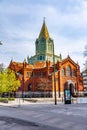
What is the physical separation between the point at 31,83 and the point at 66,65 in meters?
12.7

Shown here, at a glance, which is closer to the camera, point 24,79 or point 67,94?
point 67,94

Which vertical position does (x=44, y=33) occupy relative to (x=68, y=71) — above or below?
above

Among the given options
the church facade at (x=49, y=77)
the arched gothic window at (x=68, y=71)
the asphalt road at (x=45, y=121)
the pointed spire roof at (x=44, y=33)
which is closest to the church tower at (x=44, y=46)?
the pointed spire roof at (x=44, y=33)

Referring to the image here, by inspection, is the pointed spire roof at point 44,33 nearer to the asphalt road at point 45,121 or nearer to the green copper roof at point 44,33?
the green copper roof at point 44,33

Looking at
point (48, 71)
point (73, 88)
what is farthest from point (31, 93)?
point (73, 88)

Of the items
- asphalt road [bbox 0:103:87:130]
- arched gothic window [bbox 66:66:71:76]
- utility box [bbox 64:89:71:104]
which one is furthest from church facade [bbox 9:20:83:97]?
asphalt road [bbox 0:103:87:130]

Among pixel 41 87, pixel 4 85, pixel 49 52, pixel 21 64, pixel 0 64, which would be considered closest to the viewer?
Answer: pixel 4 85

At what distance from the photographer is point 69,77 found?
3282 inches

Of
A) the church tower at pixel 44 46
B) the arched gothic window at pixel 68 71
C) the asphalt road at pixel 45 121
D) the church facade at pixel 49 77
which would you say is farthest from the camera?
the church tower at pixel 44 46

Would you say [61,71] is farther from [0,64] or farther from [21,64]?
[0,64]

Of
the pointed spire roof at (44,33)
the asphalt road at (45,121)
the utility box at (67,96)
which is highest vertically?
the pointed spire roof at (44,33)

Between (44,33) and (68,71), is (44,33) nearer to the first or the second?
(44,33)

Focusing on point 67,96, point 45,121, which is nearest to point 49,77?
point 67,96

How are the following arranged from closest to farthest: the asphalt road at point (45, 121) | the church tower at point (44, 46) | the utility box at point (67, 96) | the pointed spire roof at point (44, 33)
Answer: the asphalt road at point (45, 121) → the utility box at point (67, 96) → the church tower at point (44, 46) → the pointed spire roof at point (44, 33)
